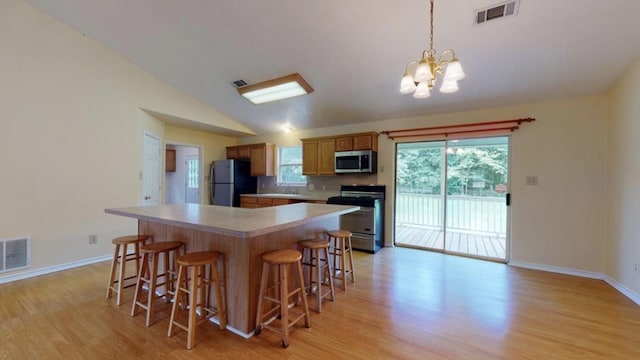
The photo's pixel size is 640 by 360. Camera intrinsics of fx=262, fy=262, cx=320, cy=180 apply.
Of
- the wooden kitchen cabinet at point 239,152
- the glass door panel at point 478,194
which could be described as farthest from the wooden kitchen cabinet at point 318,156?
the glass door panel at point 478,194

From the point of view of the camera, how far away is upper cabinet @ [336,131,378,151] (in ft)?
15.6

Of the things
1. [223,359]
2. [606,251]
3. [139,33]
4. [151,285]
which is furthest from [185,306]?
[606,251]

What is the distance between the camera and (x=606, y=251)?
329 cm

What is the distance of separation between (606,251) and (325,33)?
4359mm

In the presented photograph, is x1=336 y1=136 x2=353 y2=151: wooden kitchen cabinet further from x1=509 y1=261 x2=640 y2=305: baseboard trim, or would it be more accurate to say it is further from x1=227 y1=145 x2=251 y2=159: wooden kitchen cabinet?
x1=509 y1=261 x2=640 y2=305: baseboard trim

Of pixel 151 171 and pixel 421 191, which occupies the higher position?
pixel 151 171

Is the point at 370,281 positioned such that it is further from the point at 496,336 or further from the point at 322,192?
the point at 322,192

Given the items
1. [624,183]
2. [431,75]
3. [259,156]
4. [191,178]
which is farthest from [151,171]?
[624,183]

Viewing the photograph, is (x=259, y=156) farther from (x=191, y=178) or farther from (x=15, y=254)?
(x=15, y=254)

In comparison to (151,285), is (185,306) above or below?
below

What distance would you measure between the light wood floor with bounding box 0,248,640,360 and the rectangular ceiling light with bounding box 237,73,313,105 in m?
2.88

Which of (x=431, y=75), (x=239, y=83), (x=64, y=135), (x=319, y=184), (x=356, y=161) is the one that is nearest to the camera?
(x=431, y=75)

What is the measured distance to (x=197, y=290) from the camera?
2.08 meters

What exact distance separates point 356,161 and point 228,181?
2.99 m
